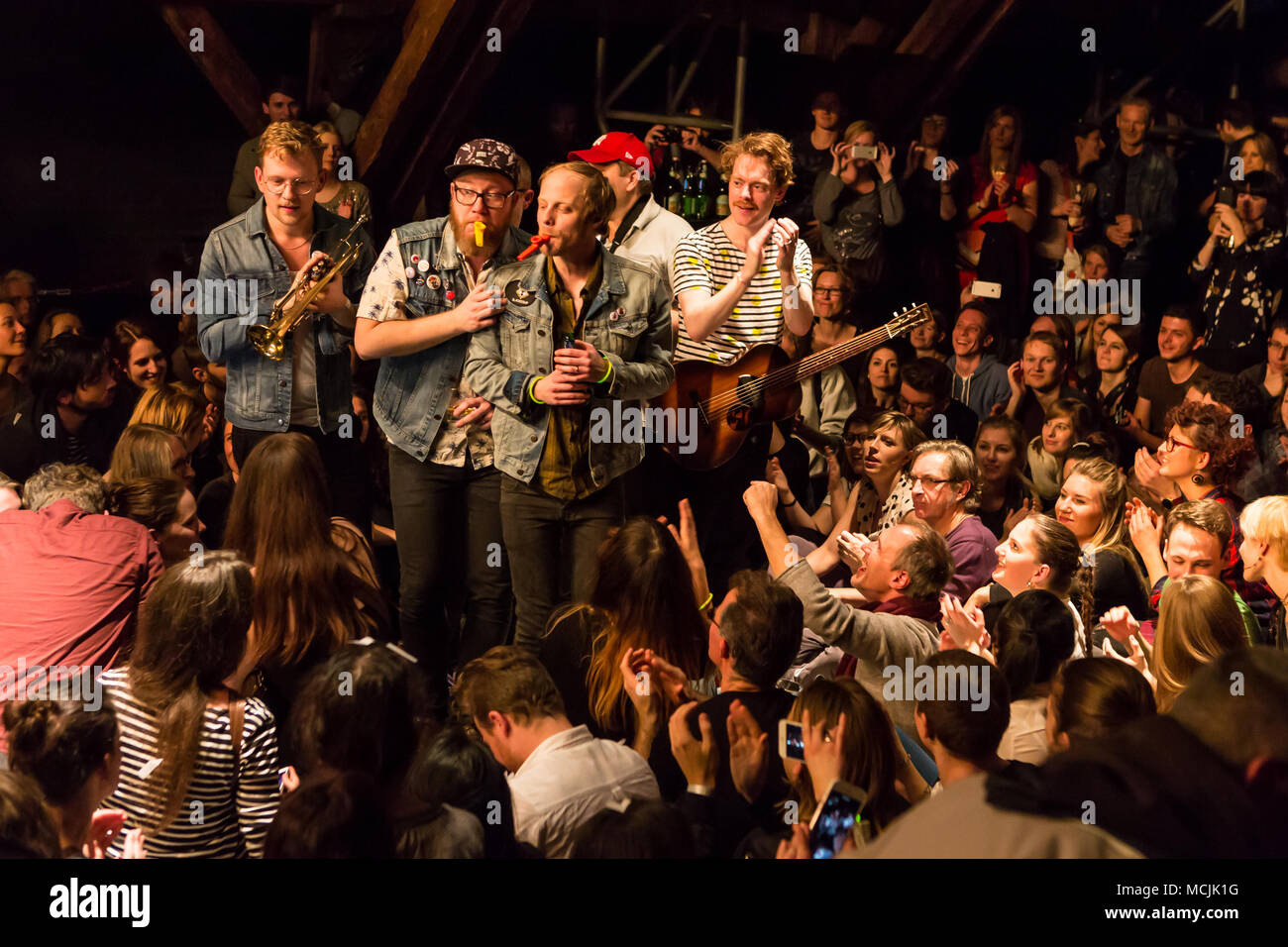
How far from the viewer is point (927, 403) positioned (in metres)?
5.62

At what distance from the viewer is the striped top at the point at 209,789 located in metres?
2.84

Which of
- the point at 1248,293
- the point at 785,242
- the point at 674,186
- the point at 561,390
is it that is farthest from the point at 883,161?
the point at 561,390

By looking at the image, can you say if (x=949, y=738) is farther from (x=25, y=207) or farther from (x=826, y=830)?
(x=25, y=207)

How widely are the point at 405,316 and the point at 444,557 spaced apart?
27.6 inches

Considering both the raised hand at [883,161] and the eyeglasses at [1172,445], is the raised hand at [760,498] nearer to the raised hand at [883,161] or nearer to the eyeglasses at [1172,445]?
the eyeglasses at [1172,445]

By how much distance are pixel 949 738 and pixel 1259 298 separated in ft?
13.2

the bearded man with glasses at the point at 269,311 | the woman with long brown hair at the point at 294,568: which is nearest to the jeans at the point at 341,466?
the bearded man with glasses at the point at 269,311

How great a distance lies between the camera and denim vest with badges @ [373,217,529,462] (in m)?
4.07

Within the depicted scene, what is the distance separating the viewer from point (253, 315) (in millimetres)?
4277

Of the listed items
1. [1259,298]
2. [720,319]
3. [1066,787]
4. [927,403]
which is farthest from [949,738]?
[1259,298]

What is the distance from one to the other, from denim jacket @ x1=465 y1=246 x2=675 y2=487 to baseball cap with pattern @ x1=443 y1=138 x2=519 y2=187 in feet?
0.87
